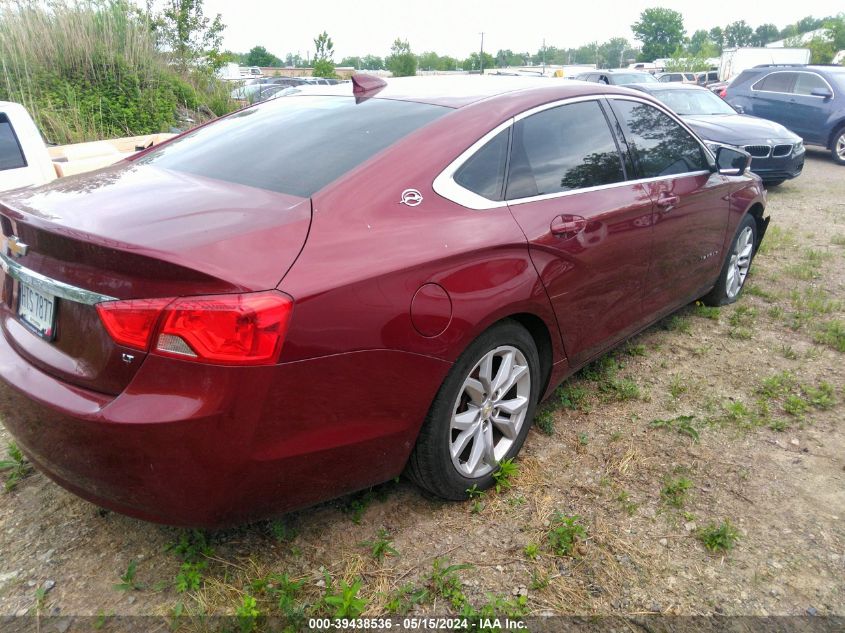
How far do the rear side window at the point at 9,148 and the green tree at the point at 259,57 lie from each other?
229ft

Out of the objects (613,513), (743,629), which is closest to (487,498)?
(613,513)

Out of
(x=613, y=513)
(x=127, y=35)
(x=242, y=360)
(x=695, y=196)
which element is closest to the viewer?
(x=242, y=360)

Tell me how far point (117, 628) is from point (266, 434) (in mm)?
822

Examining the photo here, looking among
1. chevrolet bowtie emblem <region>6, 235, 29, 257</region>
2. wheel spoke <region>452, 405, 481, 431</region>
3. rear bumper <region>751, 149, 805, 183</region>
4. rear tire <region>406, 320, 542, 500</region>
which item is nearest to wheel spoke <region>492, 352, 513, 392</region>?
rear tire <region>406, 320, 542, 500</region>

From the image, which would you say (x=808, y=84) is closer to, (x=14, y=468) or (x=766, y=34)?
(x=14, y=468)

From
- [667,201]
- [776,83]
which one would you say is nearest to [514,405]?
[667,201]

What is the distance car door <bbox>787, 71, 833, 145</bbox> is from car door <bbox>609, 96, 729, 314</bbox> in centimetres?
1047

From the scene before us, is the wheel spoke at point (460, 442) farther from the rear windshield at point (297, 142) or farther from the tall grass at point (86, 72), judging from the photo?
the tall grass at point (86, 72)

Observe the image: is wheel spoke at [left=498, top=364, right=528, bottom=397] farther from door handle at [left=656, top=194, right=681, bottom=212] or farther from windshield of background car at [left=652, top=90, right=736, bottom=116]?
windshield of background car at [left=652, top=90, right=736, bottom=116]

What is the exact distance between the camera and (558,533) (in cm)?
245

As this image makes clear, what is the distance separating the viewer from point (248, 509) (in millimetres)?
2012

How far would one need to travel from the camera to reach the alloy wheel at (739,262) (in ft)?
15.8

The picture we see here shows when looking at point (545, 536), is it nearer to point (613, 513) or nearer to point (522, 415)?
point (613, 513)

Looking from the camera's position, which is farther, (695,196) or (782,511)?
(695,196)
